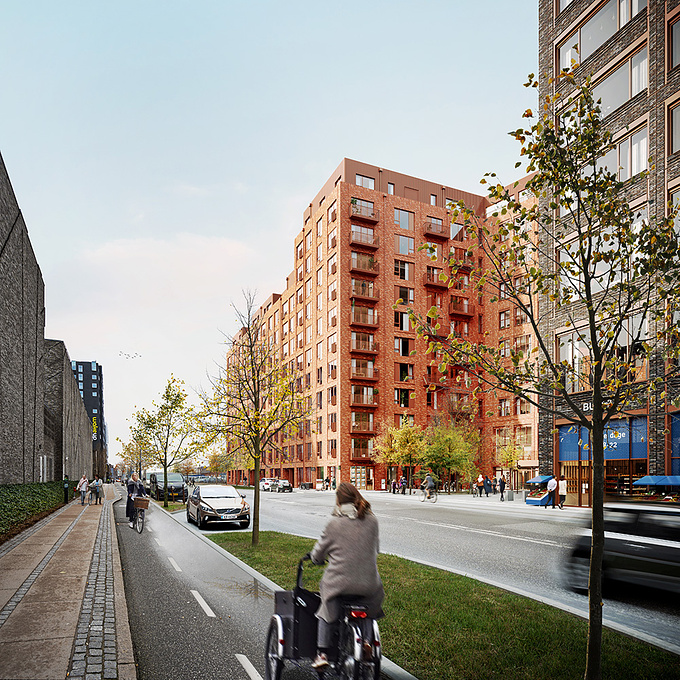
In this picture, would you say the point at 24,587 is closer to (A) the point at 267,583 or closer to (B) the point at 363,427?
(A) the point at 267,583

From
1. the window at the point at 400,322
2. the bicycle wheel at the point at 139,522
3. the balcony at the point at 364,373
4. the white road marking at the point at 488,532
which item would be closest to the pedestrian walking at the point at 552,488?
the white road marking at the point at 488,532

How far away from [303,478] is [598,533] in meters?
69.9

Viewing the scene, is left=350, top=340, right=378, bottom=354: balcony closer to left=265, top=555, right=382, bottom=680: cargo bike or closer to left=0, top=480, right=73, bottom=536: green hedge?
left=0, top=480, right=73, bottom=536: green hedge

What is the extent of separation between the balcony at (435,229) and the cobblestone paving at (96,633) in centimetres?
6073

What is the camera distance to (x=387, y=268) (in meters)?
66.6

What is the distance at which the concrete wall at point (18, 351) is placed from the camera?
73.6 ft

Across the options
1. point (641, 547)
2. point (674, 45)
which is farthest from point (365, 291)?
point (641, 547)

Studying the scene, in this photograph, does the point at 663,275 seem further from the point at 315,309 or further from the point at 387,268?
the point at 315,309

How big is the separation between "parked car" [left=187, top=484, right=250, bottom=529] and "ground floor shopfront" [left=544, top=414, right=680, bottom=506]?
12079mm

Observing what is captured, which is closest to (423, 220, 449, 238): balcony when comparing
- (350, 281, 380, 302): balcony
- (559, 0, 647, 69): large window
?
(350, 281, 380, 302): balcony

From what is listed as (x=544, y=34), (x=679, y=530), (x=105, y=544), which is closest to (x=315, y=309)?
(x=544, y=34)

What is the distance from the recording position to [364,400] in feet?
208

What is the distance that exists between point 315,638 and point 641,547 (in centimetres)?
564

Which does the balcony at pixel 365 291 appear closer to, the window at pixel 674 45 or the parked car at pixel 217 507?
the window at pixel 674 45
